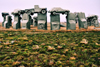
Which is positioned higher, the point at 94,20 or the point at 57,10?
the point at 57,10

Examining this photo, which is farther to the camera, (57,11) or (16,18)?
(16,18)

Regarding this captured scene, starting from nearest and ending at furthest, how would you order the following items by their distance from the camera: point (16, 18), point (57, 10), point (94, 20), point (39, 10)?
point (57, 10) < point (39, 10) < point (16, 18) < point (94, 20)

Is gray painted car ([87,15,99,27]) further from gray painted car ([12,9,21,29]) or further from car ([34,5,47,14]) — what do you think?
gray painted car ([12,9,21,29])

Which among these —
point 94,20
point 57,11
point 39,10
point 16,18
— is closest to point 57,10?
point 57,11

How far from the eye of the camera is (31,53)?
2.78 m

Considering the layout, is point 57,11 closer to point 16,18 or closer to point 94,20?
point 16,18

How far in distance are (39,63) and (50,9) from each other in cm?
682

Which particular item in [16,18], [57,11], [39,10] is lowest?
[16,18]

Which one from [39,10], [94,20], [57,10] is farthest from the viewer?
[94,20]

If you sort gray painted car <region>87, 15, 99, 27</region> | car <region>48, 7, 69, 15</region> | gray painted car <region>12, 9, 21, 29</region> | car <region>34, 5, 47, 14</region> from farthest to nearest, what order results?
gray painted car <region>87, 15, 99, 27</region> < gray painted car <region>12, 9, 21, 29</region> < car <region>34, 5, 47, 14</region> < car <region>48, 7, 69, 15</region>

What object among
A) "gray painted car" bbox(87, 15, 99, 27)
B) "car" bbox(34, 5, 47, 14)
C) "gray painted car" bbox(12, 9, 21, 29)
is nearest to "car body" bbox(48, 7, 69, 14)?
"car" bbox(34, 5, 47, 14)

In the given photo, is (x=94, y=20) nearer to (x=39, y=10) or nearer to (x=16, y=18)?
(x=39, y=10)

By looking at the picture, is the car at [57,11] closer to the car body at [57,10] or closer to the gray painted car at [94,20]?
the car body at [57,10]

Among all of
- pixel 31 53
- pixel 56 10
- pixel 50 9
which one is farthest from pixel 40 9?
pixel 31 53
